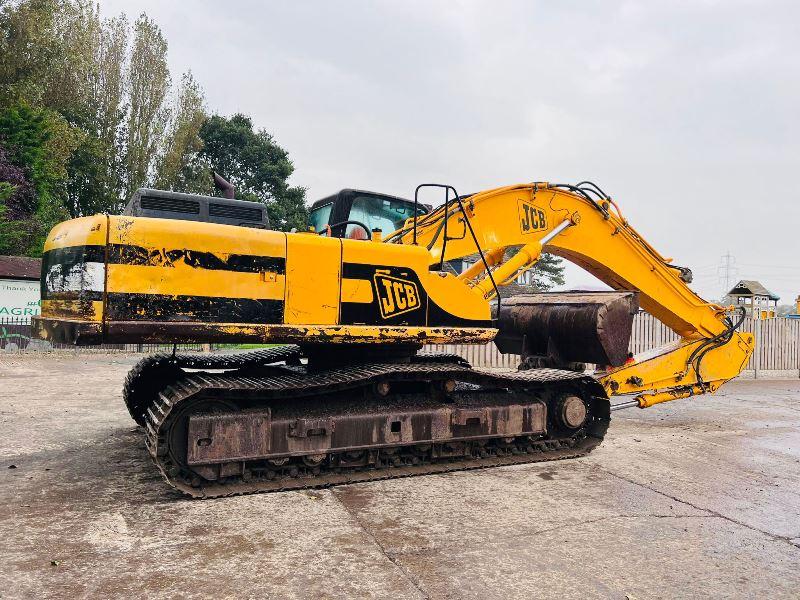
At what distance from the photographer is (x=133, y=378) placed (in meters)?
6.45

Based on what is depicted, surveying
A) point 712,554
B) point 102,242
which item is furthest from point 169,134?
point 712,554

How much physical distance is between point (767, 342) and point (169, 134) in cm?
2963

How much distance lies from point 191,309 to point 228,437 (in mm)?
995

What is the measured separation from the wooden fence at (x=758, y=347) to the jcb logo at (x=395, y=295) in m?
9.96

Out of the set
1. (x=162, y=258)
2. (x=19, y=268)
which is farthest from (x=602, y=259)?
(x=19, y=268)

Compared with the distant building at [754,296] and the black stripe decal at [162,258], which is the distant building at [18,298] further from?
the distant building at [754,296]

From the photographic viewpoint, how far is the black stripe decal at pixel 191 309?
4.22 meters

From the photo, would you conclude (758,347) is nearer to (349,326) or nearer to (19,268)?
(349,326)

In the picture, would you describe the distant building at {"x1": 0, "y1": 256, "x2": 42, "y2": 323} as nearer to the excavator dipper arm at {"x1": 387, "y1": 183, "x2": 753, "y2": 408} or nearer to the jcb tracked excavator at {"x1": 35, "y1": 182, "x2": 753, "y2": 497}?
the jcb tracked excavator at {"x1": 35, "y1": 182, "x2": 753, "y2": 497}

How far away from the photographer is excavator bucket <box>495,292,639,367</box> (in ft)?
21.9

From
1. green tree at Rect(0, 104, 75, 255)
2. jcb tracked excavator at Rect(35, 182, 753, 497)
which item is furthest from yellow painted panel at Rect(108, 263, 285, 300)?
green tree at Rect(0, 104, 75, 255)

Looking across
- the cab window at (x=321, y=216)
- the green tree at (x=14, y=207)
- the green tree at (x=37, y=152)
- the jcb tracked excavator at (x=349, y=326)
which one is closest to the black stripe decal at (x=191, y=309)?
the jcb tracked excavator at (x=349, y=326)

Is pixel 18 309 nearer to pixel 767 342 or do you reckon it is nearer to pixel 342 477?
pixel 342 477

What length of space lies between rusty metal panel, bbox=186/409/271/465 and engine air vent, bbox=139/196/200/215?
6.72 feet
